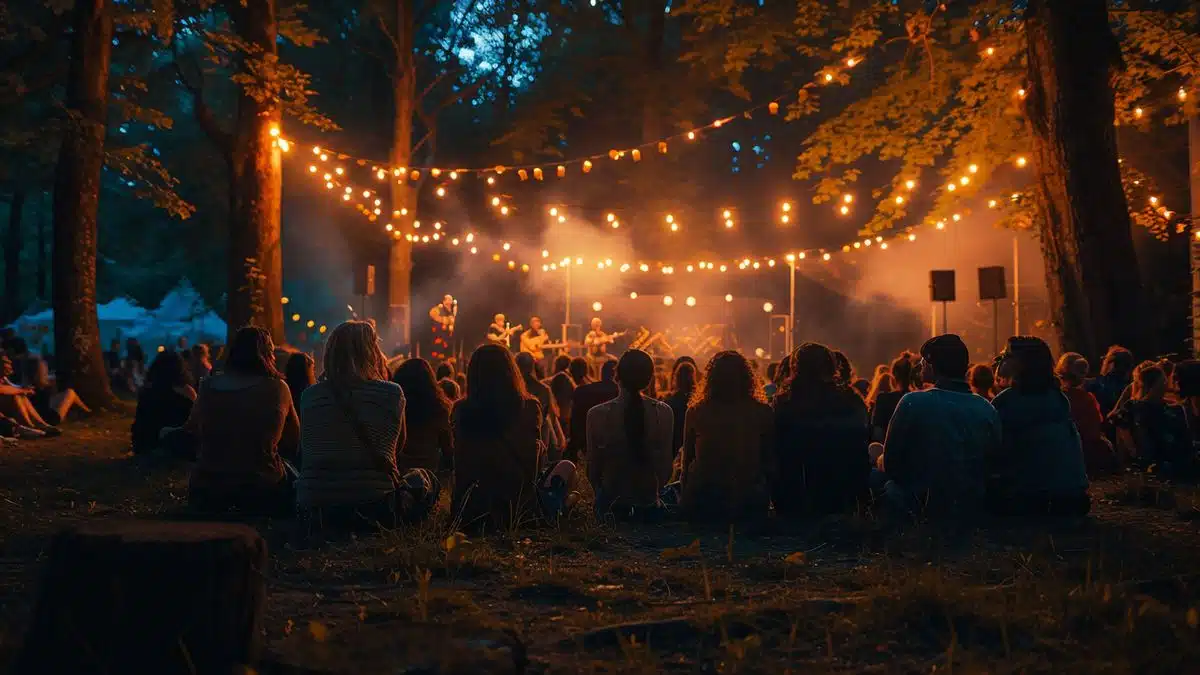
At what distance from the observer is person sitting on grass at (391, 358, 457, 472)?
6676 millimetres

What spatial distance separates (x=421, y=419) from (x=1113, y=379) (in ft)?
20.4

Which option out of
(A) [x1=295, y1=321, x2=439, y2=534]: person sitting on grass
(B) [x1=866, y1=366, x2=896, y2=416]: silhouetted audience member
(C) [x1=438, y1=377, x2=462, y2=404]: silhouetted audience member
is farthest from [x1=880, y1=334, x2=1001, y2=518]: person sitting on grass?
(C) [x1=438, y1=377, x2=462, y2=404]: silhouetted audience member

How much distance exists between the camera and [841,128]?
17156 mm

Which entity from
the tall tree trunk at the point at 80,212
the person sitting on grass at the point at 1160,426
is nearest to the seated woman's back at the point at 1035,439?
the person sitting on grass at the point at 1160,426

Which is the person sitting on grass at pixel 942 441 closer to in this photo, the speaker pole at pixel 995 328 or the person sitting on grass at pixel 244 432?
the person sitting on grass at pixel 244 432

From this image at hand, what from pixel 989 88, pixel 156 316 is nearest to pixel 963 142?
pixel 989 88

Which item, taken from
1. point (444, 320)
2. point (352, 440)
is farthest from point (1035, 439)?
point (444, 320)

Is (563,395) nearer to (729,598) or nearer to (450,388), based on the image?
(450,388)

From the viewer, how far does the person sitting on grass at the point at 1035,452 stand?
6320 mm

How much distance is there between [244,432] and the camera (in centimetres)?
638

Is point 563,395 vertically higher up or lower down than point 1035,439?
higher up

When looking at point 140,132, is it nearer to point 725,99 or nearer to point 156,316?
point 156,316

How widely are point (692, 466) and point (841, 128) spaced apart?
11836 millimetres

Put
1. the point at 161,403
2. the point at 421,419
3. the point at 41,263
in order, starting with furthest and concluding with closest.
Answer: the point at 41,263 < the point at 161,403 < the point at 421,419
